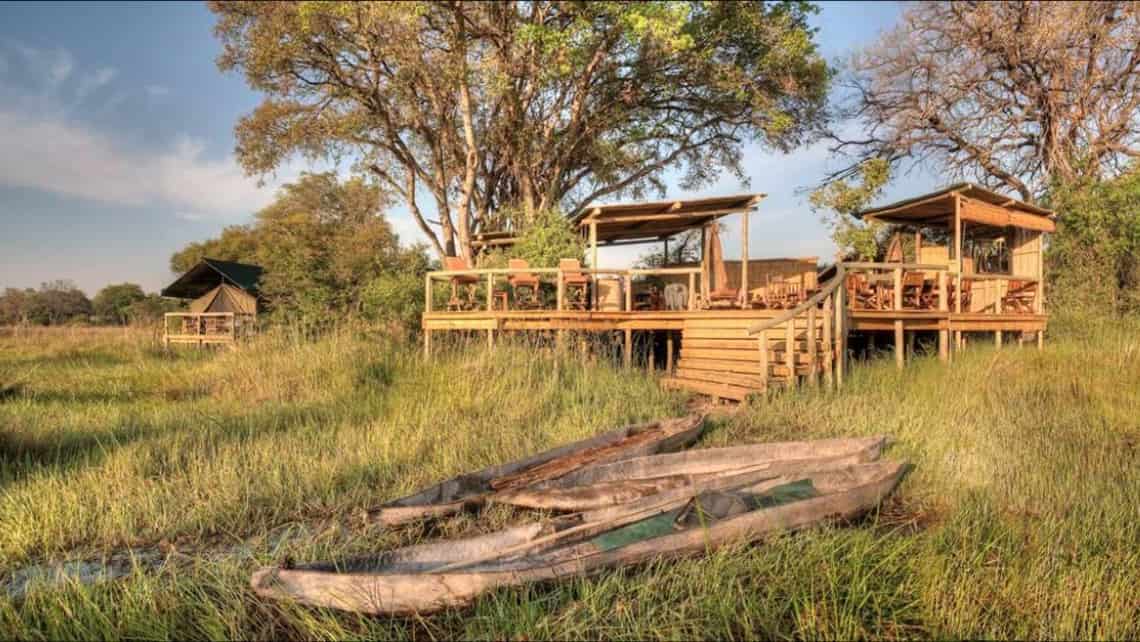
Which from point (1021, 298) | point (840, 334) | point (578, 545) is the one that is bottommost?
point (578, 545)

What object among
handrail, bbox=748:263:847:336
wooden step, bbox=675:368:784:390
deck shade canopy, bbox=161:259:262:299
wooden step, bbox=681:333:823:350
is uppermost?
deck shade canopy, bbox=161:259:262:299

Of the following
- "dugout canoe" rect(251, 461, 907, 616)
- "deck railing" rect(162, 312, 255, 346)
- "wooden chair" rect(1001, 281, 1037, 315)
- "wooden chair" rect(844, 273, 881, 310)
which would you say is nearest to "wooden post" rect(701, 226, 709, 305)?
"wooden chair" rect(844, 273, 881, 310)

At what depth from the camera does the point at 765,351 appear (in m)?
7.76

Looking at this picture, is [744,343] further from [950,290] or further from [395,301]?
[395,301]

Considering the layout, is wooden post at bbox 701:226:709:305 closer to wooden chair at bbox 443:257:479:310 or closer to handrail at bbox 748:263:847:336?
wooden chair at bbox 443:257:479:310

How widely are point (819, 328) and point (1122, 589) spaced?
20.4 feet

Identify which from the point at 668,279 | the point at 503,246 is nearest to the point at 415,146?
the point at 503,246

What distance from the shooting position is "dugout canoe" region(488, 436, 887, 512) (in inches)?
155

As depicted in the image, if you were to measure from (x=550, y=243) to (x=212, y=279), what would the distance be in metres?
20.3

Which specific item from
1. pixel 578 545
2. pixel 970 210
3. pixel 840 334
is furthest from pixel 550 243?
pixel 578 545

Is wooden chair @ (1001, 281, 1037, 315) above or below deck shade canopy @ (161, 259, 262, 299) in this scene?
below

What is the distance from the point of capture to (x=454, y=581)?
8.42ft

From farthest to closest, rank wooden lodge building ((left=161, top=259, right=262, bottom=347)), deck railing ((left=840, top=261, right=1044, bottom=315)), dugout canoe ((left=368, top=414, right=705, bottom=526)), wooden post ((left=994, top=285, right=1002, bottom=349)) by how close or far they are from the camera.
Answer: wooden lodge building ((left=161, top=259, right=262, bottom=347)) → wooden post ((left=994, top=285, right=1002, bottom=349)) → deck railing ((left=840, top=261, right=1044, bottom=315)) → dugout canoe ((left=368, top=414, right=705, bottom=526))

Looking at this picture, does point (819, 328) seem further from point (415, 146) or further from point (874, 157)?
point (415, 146)
